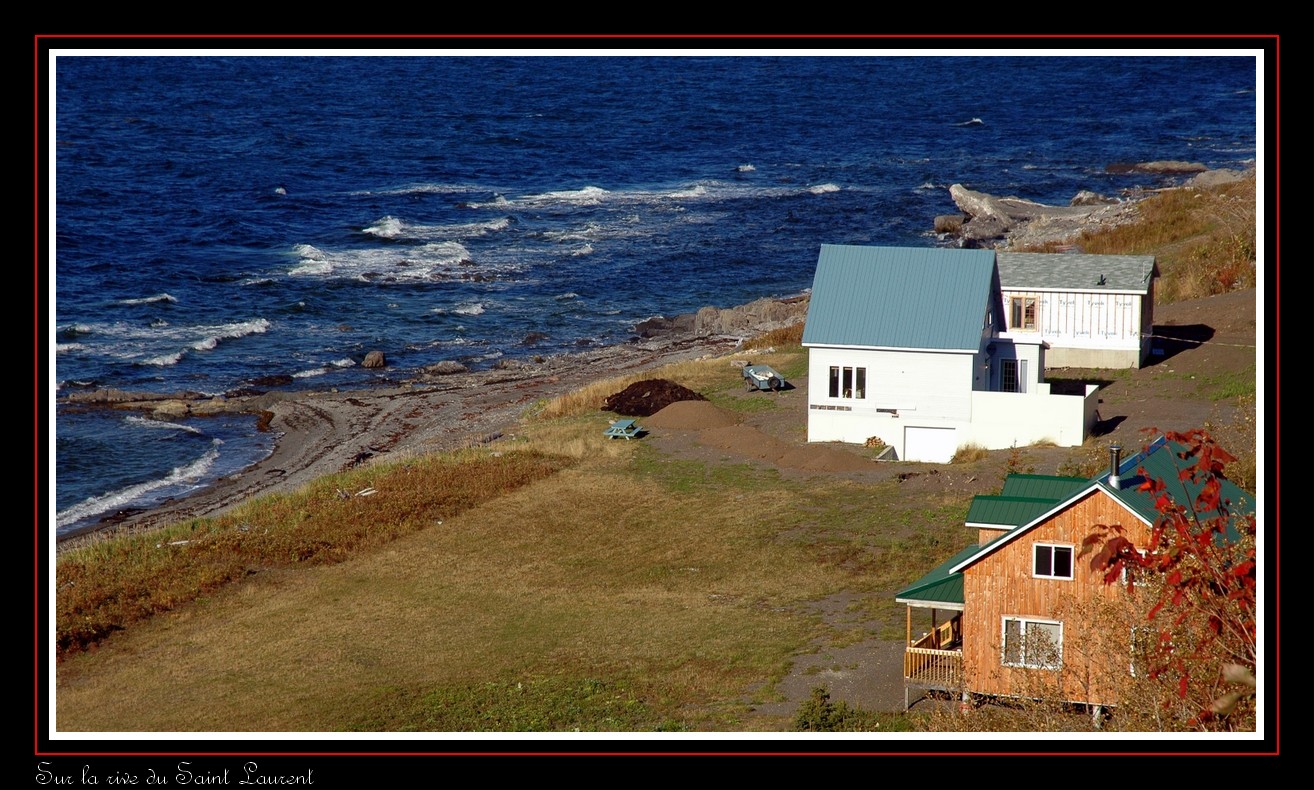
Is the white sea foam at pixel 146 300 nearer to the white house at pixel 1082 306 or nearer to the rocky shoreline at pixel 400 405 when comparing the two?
the rocky shoreline at pixel 400 405

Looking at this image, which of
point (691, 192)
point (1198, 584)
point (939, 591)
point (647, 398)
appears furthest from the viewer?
point (691, 192)

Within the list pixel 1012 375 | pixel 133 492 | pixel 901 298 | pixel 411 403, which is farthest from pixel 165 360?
pixel 1012 375

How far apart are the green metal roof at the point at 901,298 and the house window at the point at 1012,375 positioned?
2.65 m

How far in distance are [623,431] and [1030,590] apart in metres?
22.0

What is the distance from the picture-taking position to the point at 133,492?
4509 cm

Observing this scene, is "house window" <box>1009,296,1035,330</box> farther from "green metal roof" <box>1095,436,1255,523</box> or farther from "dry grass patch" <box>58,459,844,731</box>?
"green metal roof" <box>1095,436,1255,523</box>

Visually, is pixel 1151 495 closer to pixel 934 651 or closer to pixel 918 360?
pixel 934 651

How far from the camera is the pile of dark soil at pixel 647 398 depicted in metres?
47.3

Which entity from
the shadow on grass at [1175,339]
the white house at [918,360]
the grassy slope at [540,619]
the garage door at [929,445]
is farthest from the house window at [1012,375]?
the grassy slope at [540,619]

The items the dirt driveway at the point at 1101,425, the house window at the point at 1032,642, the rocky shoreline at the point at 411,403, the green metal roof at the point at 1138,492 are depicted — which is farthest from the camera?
the rocky shoreline at the point at 411,403

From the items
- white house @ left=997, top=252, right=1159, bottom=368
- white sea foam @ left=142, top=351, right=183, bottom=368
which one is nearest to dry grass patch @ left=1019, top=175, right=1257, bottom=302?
white house @ left=997, top=252, right=1159, bottom=368
